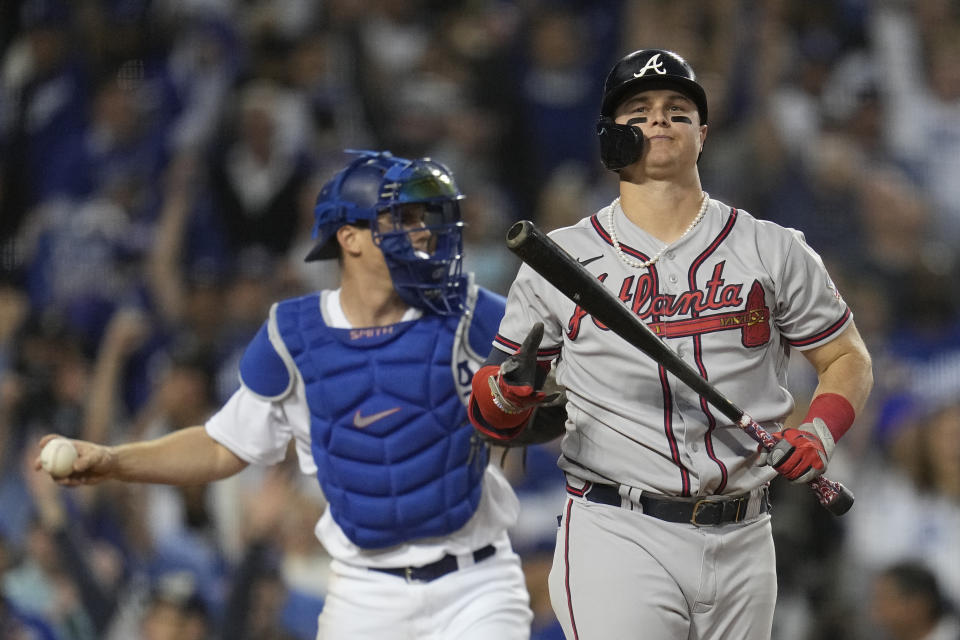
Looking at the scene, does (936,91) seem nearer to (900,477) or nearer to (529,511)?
(900,477)

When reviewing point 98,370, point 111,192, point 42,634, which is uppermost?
point 111,192

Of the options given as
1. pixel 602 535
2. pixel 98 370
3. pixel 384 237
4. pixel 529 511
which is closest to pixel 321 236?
pixel 384 237

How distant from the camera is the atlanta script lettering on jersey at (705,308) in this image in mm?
2449

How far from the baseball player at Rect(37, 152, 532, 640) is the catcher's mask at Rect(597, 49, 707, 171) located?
0.83 metres

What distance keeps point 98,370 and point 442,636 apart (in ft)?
11.1

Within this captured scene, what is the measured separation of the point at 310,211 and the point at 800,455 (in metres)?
4.34

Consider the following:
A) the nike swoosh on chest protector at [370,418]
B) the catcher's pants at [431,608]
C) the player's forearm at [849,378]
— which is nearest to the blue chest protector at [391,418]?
the nike swoosh on chest protector at [370,418]

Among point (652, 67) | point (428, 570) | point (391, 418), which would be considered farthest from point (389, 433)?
point (652, 67)

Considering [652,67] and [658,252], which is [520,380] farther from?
[652,67]

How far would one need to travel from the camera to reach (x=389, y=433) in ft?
10.5

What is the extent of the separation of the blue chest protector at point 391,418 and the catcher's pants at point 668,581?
743mm

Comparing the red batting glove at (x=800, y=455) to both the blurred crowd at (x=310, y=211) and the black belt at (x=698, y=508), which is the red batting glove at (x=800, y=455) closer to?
the black belt at (x=698, y=508)

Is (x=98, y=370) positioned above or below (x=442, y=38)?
below

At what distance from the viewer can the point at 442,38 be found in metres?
6.68
